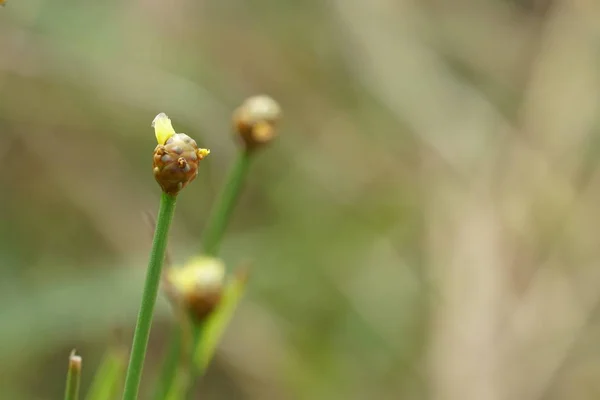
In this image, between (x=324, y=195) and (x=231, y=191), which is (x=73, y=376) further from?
(x=324, y=195)

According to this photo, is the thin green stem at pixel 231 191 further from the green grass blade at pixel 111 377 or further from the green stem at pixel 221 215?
the green grass blade at pixel 111 377

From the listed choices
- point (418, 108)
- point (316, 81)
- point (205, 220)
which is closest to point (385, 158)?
point (418, 108)

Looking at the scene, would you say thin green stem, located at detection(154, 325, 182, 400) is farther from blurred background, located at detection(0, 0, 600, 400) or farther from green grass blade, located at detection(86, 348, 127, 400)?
blurred background, located at detection(0, 0, 600, 400)

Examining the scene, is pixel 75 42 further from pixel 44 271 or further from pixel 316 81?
pixel 316 81

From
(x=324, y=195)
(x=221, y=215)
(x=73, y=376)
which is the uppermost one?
(x=324, y=195)

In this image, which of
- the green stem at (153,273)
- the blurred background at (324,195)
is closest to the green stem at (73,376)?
the green stem at (153,273)

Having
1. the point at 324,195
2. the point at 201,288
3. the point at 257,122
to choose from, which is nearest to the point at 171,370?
the point at 201,288

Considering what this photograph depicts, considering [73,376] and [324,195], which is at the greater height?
[324,195]
